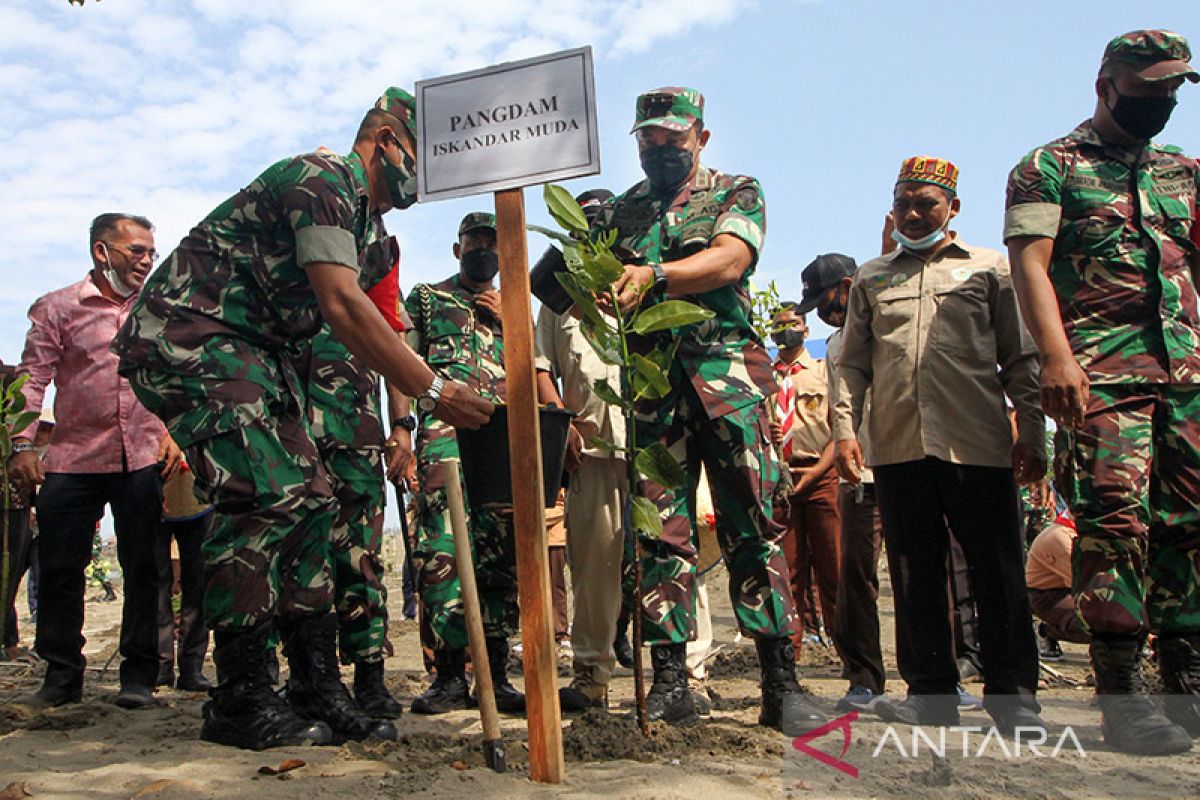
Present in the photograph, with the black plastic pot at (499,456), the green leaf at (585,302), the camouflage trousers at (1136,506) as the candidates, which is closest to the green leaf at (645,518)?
the black plastic pot at (499,456)

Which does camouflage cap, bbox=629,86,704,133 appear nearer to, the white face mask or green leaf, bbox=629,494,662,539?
green leaf, bbox=629,494,662,539

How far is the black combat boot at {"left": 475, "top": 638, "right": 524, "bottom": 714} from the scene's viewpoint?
13.7ft

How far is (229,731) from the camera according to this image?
327cm

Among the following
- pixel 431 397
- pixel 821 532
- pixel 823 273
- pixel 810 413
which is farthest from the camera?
pixel 810 413

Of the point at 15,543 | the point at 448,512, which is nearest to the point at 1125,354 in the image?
the point at 448,512

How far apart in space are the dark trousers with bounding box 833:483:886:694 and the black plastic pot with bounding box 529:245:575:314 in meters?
1.99

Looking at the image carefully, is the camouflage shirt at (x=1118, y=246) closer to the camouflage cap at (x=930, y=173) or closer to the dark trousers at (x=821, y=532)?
the camouflage cap at (x=930, y=173)

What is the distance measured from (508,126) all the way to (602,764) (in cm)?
178

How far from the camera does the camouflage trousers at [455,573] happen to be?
14.1 ft

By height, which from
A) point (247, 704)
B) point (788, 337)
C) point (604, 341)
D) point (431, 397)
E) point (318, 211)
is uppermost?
point (788, 337)

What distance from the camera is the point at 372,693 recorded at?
158 inches

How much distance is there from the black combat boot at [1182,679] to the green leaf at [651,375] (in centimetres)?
203

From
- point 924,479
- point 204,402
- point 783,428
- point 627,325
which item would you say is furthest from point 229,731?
point 783,428

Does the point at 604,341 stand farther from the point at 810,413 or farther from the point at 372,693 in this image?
the point at 810,413
